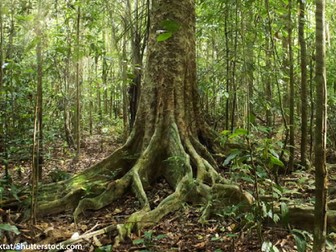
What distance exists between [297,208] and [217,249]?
3.07 ft

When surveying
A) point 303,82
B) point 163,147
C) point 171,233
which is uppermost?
point 303,82

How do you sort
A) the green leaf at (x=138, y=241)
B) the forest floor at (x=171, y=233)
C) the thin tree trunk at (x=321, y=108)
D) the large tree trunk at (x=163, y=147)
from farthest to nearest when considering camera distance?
the large tree trunk at (x=163, y=147), the green leaf at (x=138, y=241), the forest floor at (x=171, y=233), the thin tree trunk at (x=321, y=108)

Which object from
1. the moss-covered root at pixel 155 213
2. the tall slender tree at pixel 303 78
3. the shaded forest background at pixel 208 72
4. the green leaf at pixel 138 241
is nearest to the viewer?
the green leaf at pixel 138 241

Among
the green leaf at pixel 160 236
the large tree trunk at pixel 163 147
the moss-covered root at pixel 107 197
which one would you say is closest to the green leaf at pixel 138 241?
the green leaf at pixel 160 236

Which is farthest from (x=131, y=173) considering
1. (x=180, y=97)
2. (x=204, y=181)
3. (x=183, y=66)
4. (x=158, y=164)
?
(x=183, y=66)

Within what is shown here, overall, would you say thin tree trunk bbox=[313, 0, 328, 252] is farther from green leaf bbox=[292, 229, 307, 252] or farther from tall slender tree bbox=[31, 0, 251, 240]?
tall slender tree bbox=[31, 0, 251, 240]

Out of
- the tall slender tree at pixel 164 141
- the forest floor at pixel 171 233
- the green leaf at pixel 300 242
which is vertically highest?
the tall slender tree at pixel 164 141

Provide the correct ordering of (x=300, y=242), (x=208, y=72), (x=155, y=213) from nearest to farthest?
(x=300, y=242) → (x=155, y=213) → (x=208, y=72)

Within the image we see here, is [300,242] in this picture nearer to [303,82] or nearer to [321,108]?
[321,108]

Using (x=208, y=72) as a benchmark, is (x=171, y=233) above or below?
below

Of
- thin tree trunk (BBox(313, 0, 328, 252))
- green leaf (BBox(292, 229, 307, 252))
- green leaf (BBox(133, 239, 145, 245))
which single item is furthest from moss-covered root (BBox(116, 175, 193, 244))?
thin tree trunk (BBox(313, 0, 328, 252))

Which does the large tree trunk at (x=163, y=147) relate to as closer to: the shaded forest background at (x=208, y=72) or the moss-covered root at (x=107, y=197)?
the moss-covered root at (x=107, y=197)

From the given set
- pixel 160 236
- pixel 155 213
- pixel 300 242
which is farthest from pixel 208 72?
pixel 300 242

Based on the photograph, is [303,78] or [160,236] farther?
[303,78]
